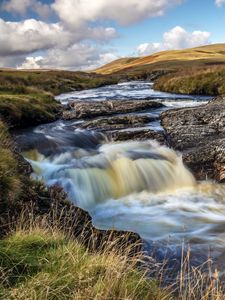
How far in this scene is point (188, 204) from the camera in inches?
547

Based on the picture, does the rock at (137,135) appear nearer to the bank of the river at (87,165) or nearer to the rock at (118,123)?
the bank of the river at (87,165)

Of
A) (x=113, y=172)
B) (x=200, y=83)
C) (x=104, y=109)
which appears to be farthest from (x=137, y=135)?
(x=200, y=83)

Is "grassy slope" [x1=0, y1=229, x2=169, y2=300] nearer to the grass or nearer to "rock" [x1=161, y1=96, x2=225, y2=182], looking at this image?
the grass

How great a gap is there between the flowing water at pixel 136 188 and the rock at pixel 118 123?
5.30ft

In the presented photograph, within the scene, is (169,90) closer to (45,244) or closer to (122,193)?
(122,193)

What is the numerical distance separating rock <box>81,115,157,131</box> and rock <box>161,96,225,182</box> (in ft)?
4.44

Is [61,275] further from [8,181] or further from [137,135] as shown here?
[137,135]

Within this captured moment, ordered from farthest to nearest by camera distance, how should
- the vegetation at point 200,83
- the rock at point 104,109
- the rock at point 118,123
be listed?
1. the vegetation at point 200,83
2. the rock at point 104,109
3. the rock at point 118,123

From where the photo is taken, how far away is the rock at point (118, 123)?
2264 cm

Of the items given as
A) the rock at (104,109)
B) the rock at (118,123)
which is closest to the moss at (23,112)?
the rock at (104,109)

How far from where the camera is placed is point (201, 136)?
1823cm

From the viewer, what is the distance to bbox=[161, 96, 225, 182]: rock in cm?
1554

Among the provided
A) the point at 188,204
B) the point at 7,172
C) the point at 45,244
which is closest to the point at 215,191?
the point at 188,204

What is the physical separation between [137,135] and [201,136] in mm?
3281
